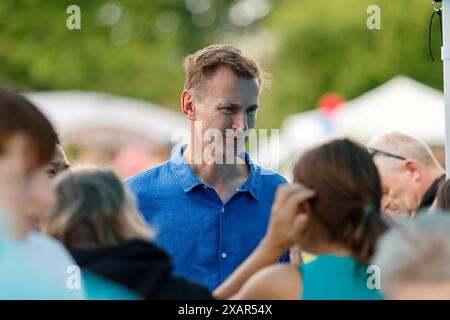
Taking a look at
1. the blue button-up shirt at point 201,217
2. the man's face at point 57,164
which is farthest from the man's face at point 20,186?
the blue button-up shirt at point 201,217

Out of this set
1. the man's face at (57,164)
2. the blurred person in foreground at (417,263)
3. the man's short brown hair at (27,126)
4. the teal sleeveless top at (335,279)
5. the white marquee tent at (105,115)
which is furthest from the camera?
the white marquee tent at (105,115)

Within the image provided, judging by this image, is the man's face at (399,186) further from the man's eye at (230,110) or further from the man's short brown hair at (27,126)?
the man's short brown hair at (27,126)

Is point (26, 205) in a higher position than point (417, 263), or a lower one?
higher

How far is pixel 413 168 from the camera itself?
15.2 ft

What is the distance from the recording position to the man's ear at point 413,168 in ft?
15.2

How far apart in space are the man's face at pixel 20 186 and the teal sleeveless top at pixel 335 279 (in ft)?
2.66

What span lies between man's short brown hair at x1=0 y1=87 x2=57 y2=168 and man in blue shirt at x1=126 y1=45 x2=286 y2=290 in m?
1.34

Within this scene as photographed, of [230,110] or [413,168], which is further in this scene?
[413,168]

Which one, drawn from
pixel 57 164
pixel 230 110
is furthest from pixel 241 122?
pixel 57 164

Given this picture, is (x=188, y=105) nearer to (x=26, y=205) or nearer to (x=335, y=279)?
(x=335, y=279)

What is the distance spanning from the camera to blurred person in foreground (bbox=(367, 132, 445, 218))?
462cm

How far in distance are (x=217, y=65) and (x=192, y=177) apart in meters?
0.50

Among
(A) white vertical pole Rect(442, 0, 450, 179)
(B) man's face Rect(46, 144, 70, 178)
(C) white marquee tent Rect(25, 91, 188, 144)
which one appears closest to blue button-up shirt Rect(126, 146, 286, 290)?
(B) man's face Rect(46, 144, 70, 178)
